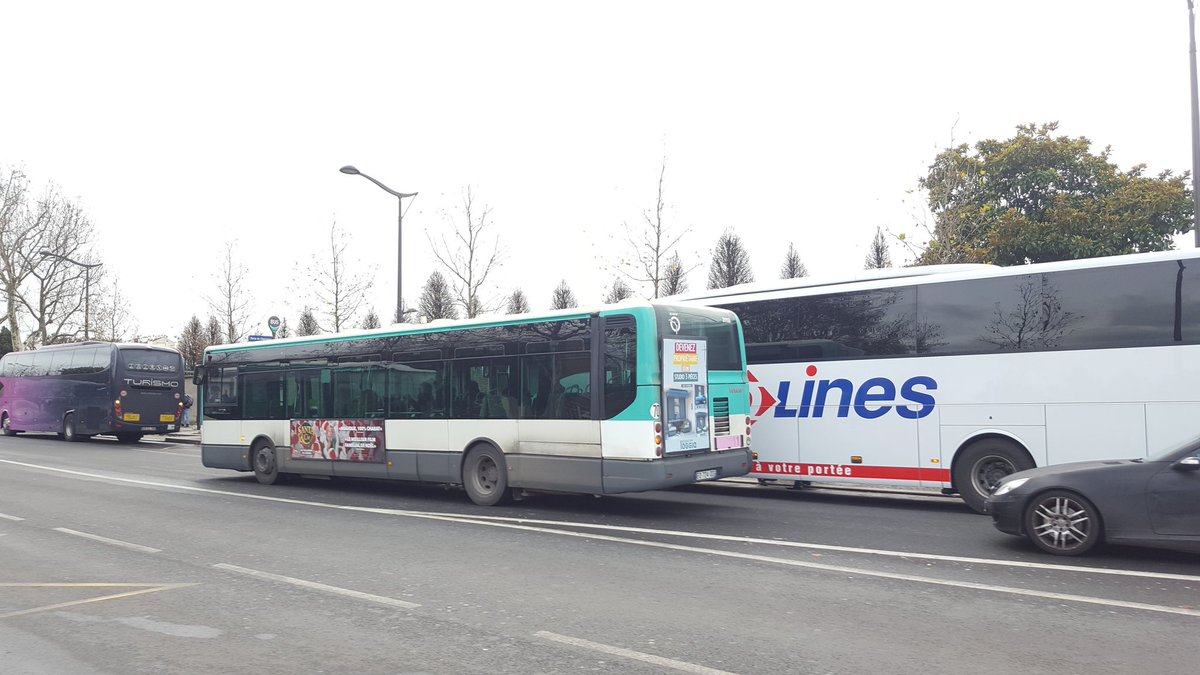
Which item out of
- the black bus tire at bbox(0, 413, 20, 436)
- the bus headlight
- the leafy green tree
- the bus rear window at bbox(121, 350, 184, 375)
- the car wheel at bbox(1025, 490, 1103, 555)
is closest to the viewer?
the car wheel at bbox(1025, 490, 1103, 555)

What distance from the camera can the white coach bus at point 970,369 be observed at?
1052cm

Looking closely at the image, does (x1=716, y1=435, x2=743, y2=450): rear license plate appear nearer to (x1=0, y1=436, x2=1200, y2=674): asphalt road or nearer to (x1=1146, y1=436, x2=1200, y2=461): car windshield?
(x1=0, y1=436, x2=1200, y2=674): asphalt road

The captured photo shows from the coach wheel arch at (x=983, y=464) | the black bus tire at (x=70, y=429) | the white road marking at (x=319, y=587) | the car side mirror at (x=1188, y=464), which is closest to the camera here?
the white road marking at (x=319, y=587)

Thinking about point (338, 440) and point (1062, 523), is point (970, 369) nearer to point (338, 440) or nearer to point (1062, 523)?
point (1062, 523)

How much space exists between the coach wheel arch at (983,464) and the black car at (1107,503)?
3088mm

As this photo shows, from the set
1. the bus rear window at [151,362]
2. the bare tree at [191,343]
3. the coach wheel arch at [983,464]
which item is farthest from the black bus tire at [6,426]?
the coach wheel arch at [983,464]

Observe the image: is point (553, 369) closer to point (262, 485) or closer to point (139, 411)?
point (262, 485)

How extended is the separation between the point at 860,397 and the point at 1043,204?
22253 mm

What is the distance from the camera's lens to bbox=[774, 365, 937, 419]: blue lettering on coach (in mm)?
12242

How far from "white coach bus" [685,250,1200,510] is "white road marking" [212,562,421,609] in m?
7.99

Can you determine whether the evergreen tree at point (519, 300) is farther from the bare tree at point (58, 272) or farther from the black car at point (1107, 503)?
the black car at point (1107, 503)


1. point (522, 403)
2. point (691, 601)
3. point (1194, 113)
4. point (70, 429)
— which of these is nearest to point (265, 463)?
point (522, 403)

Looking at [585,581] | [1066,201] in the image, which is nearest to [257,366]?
[585,581]

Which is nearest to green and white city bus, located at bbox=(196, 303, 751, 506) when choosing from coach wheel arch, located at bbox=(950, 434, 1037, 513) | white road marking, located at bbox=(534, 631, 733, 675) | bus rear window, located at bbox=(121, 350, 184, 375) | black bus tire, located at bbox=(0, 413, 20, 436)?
coach wheel arch, located at bbox=(950, 434, 1037, 513)
